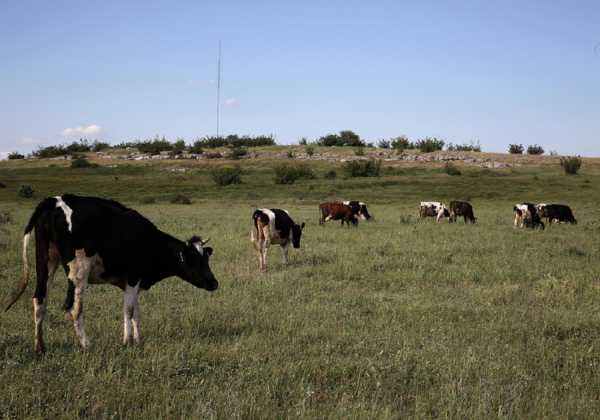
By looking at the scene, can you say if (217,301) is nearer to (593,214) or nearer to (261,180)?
(593,214)

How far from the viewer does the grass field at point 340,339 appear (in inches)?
228

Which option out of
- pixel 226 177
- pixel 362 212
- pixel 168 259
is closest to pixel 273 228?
pixel 168 259

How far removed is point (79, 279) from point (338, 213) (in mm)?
19211

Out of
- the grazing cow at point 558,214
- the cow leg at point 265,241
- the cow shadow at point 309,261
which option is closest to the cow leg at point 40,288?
the cow leg at point 265,241

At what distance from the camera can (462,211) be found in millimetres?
29031

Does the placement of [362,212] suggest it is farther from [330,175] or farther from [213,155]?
[213,155]

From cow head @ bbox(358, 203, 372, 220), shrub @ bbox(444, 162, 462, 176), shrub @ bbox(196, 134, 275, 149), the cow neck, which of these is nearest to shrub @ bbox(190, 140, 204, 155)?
shrub @ bbox(196, 134, 275, 149)

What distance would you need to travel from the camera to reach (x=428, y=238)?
20062 mm

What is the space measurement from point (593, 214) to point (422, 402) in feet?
98.0

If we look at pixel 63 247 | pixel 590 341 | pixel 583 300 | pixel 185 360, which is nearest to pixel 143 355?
pixel 185 360

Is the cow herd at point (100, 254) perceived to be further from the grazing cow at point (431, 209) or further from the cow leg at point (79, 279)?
the grazing cow at point (431, 209)

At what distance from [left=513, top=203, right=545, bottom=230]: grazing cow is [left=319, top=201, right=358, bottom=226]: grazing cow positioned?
276 inches

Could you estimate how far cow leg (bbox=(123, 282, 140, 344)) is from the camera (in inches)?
306

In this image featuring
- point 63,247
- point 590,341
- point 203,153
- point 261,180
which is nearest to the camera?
point 63,247
